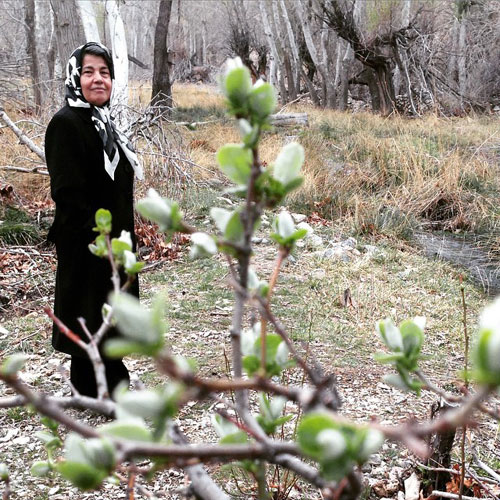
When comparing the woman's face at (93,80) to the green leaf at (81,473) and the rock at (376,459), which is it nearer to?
the rock at (376,459)

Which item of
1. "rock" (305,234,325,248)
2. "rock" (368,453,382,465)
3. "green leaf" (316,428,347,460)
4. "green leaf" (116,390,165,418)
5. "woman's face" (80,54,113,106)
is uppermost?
"woman's face" (80,54,113,106)

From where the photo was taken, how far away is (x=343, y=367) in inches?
114

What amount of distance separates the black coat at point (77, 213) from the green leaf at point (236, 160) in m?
1.94

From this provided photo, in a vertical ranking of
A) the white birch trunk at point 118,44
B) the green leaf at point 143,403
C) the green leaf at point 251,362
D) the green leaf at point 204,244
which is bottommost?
the green leaf at point 251,362

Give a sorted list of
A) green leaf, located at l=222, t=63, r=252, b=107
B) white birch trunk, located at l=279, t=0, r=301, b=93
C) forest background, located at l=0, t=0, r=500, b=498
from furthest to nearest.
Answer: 1. white birch trunk, located at l=279, t=0, r=301, b=93
2. forest background, located at l=0, t=0, r=500, b=498
3. green leaf, located at l=222, t=63, r=252, b=107

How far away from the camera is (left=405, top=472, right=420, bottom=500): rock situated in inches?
68.2

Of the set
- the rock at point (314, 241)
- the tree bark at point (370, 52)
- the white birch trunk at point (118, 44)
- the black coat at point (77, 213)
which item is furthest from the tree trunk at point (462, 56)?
the black coat at point (77, 213)

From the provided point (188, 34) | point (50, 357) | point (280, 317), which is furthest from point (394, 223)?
point (188, 34)

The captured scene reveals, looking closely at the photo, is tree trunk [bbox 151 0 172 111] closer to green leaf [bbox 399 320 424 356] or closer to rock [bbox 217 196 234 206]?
rock [bbox 217 196 234 206]

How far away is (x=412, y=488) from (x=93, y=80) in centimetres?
203

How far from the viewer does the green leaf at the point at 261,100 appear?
18.4 inches

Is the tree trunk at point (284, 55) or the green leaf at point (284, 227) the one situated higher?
the tree trunk at point (284, 55)

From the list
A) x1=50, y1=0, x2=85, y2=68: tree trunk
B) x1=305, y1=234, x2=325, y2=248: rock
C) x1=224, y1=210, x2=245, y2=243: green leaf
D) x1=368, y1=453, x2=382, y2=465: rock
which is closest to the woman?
x1=368, y1=453, x2=382, y2=465: rock

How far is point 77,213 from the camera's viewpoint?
7.72 ft
